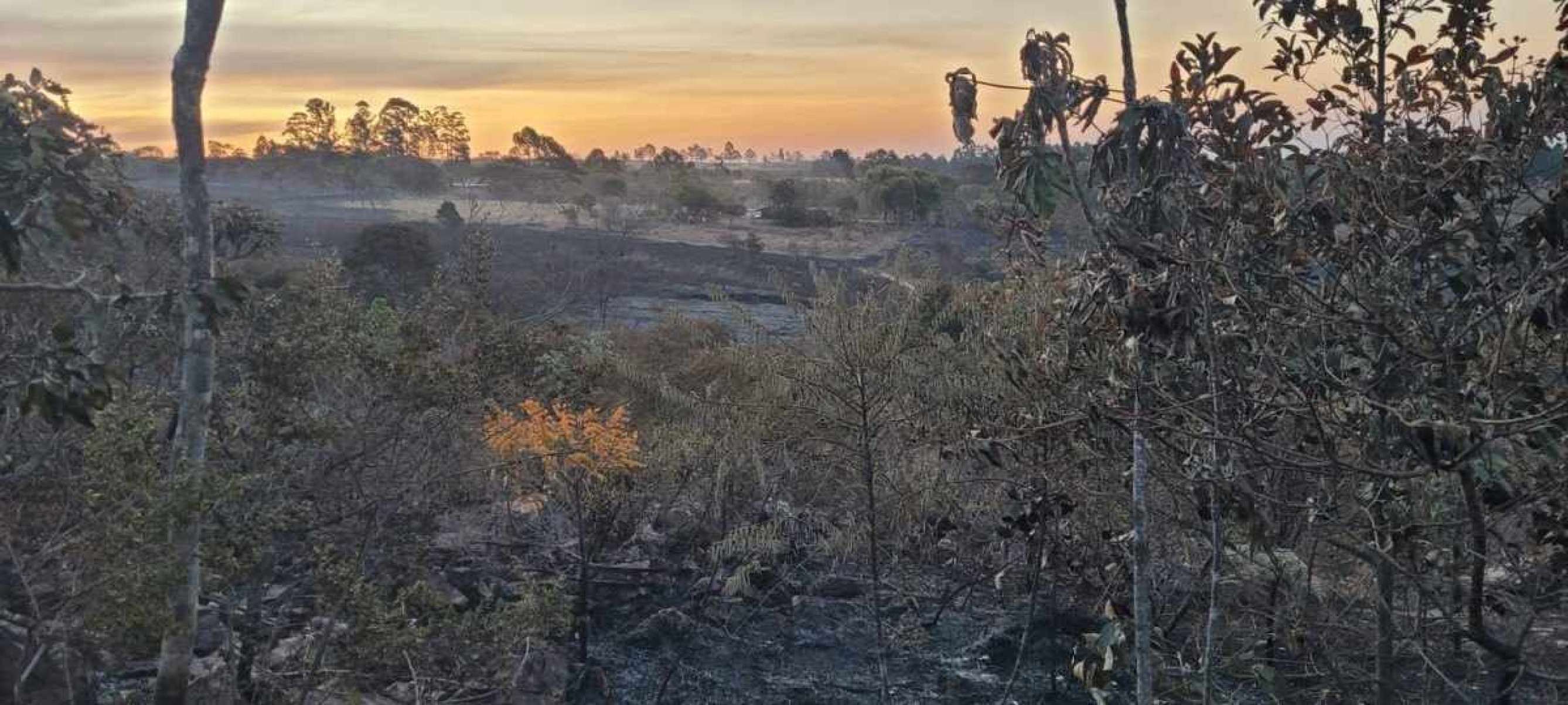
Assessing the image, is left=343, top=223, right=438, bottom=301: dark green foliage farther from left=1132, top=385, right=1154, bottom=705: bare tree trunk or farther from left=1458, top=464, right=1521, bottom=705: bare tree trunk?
left=1458, top=464, right=1521, bottom=705: bare tree trunk

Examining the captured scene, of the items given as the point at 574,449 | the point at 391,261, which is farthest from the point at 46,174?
the point at 391,261

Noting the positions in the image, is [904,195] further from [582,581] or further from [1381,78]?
[1381,78]

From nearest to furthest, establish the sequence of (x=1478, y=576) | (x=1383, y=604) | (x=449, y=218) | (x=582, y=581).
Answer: (x=1478, y=576)
(x=1383, y=604)
(x=582, y=581)
(x=449, y=218)

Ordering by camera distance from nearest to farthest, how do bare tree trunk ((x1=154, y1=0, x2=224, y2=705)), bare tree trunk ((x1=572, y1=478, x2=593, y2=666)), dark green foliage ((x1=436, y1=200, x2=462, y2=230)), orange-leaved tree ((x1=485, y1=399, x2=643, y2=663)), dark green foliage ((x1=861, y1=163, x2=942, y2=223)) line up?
bare tree trunk ((x1=154, y1=0, x2=224, y2=705)), orange-leaved tree ((x1=485, y1=399, x2=643, y2=663)), bare tree trunk ((x1=572, y1=478, x2=593, y2=666)), dark green foliage ((x1=436, y1=200, x2=462, y2=230)), dark green foliage ((x1=861, y1=163, x2=942, y2=223))

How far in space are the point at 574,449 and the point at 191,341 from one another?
4052mm

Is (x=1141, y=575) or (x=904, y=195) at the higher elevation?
(x=904, y=195)

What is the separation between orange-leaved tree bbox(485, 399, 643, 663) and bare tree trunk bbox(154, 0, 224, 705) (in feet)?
10.4

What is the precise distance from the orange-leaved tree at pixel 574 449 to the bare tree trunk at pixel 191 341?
3184mm

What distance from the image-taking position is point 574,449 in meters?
8.90

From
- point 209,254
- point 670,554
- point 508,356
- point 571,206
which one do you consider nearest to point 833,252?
point 571,206

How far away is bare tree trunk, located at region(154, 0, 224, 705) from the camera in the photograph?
495 cm

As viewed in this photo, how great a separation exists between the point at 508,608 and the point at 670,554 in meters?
5.20

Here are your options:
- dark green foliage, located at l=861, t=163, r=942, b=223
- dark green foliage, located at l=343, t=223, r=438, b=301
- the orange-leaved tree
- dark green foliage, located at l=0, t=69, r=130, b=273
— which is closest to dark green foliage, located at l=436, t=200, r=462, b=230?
dark green foliage, located at l=343, t=223, r=438, b=301

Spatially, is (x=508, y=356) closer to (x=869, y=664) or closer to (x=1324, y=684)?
(x=869, y=664)
